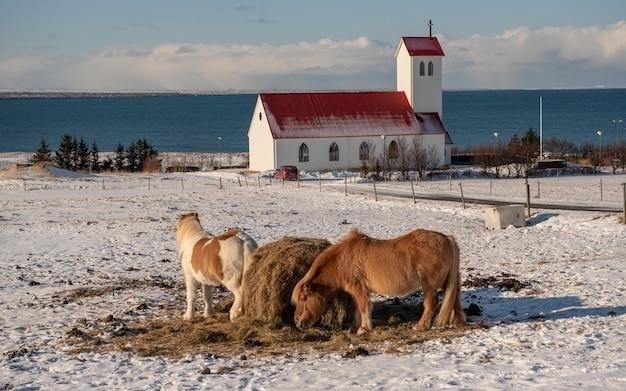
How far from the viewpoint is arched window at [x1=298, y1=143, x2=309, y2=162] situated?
63.0 metres

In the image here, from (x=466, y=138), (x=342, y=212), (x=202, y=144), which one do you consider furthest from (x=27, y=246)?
(x=466, y=138)

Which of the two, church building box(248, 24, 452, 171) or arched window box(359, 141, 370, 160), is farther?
arched window box(359, 141, 370, 160)

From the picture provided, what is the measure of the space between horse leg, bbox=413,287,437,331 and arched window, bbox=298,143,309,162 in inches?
2006

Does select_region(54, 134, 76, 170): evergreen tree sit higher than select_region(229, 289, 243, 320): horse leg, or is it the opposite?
select_region(54, 134, 76, 170): evergreen tree

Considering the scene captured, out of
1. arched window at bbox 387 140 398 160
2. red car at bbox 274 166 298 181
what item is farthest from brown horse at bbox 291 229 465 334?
arched window at bbox 387 140 398 160

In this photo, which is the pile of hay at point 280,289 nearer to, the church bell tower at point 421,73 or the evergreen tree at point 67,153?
the church bell tower at point 421,73

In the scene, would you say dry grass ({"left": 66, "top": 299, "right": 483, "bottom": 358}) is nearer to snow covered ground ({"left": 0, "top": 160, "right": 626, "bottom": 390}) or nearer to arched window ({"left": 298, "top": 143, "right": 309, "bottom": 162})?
snow covered ground ({"left": 0, "top": 160, "right": 626, "bottom": 390})

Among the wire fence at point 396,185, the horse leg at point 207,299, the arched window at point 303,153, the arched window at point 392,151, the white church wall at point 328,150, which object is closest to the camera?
the horse leg at point 207,299

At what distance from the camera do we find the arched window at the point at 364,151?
64.9 m

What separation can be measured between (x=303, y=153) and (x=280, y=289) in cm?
5054

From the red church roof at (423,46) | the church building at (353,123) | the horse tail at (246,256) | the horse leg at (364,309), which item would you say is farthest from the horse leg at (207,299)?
the red church roof at (423,46)

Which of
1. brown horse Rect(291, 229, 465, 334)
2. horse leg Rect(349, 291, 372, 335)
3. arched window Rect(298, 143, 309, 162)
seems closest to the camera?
brown horse Rect(291, 229, 465, 334)

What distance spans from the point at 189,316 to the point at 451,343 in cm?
450

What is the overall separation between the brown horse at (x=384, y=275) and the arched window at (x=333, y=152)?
51559mm
